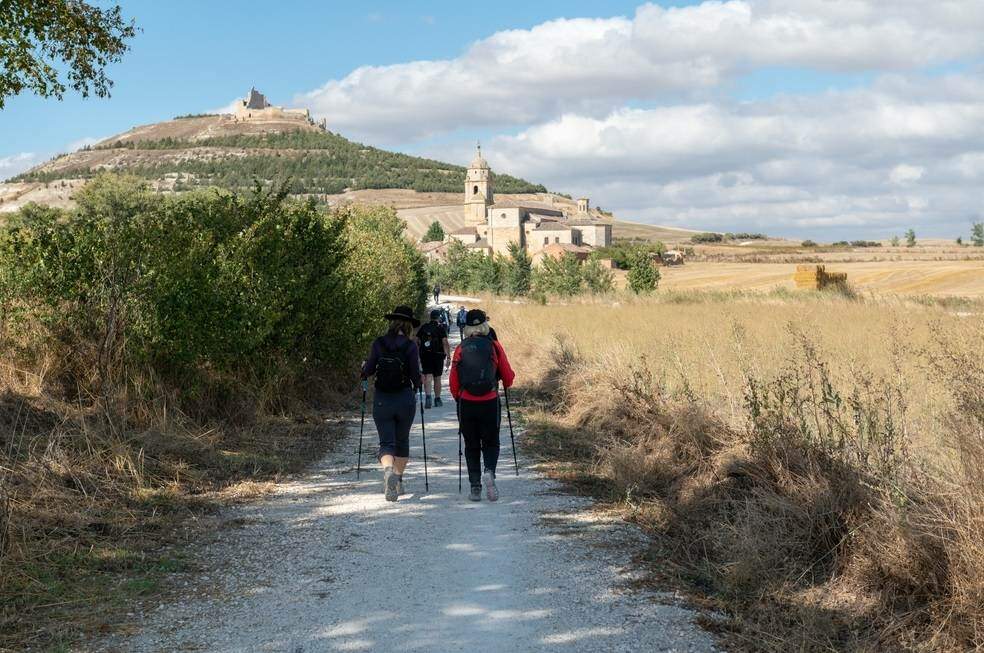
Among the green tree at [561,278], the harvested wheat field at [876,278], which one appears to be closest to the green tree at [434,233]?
the harvested wheat field at [876,278]

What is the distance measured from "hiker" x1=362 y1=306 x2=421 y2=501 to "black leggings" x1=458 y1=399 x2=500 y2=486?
596 millimetres

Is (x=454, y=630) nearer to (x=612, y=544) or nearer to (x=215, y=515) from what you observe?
(x=612, y=544)

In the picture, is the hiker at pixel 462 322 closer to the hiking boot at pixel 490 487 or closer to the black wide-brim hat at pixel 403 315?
the black wide-brim hat at pixel 403 315

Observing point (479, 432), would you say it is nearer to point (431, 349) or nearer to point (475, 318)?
point (475, 318)

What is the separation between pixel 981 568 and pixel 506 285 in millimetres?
80238

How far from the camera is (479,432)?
8.84m

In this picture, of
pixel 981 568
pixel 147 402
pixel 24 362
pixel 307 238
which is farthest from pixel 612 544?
pixel 307 238

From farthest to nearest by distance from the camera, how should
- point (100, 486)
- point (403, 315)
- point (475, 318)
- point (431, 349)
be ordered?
point (431, 349), point (403, 315), point (475, 318), point (100, 486)

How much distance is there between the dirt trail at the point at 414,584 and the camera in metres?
4.74

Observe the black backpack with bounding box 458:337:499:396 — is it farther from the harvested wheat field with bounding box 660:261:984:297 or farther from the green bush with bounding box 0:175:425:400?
the harvested wheat field with bounding box 660:261:984:297

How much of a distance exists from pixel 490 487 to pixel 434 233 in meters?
162

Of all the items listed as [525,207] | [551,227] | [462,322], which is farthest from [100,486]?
[525,207]

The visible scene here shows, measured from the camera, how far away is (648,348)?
17172mm

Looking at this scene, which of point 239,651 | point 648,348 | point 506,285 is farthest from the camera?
point 506,285
